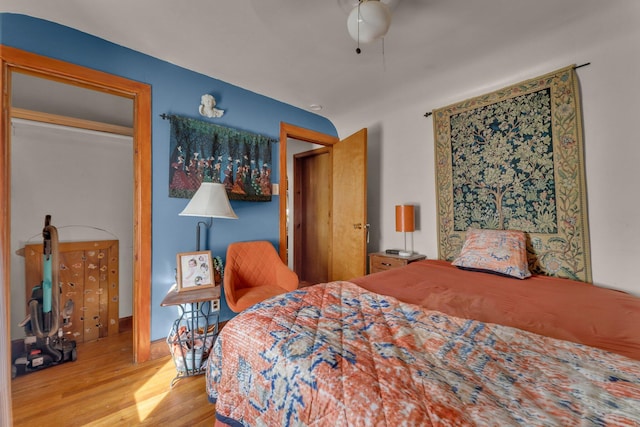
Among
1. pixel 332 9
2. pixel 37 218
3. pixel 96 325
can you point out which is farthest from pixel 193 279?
pixel 332 9

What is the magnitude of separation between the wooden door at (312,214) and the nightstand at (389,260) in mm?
1094

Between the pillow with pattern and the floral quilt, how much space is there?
4.02 ft

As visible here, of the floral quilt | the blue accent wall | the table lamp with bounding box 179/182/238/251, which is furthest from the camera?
the table lamp with bounding box 179/182/238/251

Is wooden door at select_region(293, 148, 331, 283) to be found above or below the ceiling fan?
below

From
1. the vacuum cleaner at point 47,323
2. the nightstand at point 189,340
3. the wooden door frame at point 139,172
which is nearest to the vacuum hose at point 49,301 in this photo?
the vacuum cleaner at point 47,323

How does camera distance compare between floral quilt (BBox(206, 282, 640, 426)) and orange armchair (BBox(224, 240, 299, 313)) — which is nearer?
floral quilt (BBox(206, 282, 640, 426))

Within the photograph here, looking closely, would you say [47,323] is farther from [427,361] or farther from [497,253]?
[497,253]

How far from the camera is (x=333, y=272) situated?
3621mm

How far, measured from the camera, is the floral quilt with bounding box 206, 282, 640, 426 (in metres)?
0.59

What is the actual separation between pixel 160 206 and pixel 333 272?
2307 mm

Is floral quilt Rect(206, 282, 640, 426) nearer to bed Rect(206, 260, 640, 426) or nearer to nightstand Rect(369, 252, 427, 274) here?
bed Rect(206, 260, 640, 426)

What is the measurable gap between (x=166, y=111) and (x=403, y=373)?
258cm

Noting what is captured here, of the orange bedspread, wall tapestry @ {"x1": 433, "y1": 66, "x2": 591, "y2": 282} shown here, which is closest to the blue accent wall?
the orange bedspread

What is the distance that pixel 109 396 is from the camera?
1.64m
